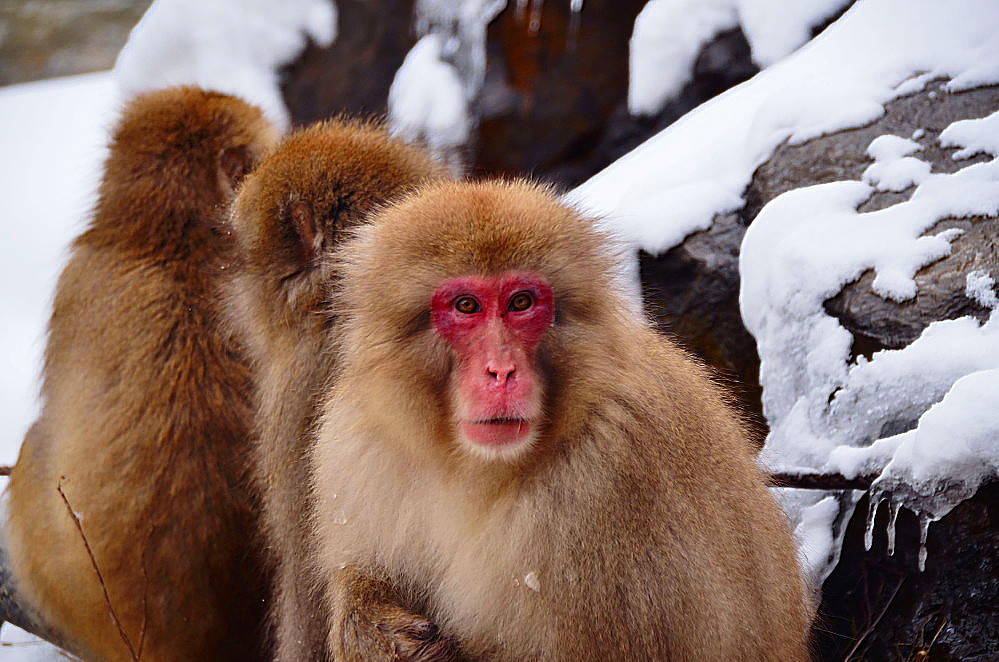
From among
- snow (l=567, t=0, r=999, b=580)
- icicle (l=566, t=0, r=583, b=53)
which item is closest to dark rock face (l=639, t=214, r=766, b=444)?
snow (l=567, t=0, r=999, b=580)

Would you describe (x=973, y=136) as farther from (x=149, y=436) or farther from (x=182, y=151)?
(x=149, y=436)

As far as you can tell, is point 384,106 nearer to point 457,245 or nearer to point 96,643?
point 96,643

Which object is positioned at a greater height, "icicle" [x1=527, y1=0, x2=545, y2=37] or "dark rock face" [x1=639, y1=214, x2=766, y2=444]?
"icicle" [x1=527, y1=0, x2=545, y2=37]

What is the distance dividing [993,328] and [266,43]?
5.10m

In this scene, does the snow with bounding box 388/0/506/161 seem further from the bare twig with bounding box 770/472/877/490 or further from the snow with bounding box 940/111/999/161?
the bare twig with bounding box 770/472/877/490

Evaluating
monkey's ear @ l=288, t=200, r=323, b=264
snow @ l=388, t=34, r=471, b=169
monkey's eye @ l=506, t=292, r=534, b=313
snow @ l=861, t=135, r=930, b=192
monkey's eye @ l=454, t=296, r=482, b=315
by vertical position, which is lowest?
monkey's eye @ l=506, t=292, r=534, b=313

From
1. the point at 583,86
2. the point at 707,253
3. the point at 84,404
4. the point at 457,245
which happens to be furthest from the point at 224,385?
the point at 583,86

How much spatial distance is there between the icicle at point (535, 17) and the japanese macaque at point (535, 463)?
11.8ft

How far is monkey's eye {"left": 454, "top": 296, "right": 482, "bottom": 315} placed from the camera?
2.34 metres

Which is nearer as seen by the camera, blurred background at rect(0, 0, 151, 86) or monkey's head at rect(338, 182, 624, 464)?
monkey's head at rect(338, 182, 624, 464)

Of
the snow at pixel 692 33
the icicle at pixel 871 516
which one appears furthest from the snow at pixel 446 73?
the icicle at pixel 871 516

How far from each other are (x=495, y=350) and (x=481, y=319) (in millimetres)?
91

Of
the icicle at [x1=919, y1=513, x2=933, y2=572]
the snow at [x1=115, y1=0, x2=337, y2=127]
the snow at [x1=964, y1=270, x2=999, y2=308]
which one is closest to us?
the icicle at [x1=919, y1=513, x2=933, y2=572]

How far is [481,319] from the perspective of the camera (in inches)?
91.0
